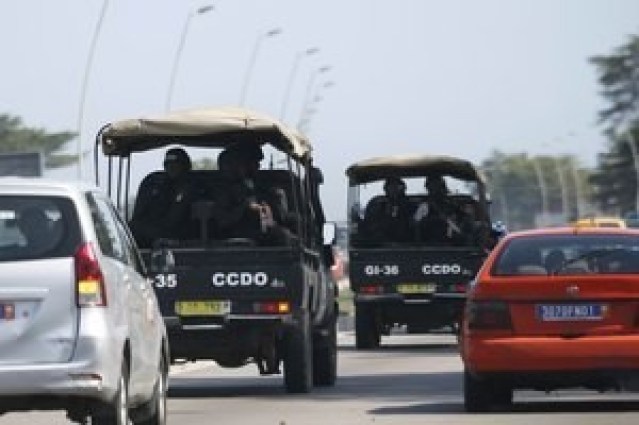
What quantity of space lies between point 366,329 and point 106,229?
67.4 ft

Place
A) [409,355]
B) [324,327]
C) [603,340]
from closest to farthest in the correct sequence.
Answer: [603,340]
[324,327]
[409,355]

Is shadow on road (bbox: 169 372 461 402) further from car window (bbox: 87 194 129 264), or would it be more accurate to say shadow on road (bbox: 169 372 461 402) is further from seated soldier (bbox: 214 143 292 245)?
car window (bbox: 87 194 129 264)

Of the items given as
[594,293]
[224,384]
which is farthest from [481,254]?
[594,293]

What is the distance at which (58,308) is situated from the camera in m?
13.7

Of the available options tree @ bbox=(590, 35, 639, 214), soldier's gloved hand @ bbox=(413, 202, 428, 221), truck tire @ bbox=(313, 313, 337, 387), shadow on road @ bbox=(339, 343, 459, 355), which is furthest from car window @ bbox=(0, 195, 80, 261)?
tree @ bbox=(590, 35, 639, 214)

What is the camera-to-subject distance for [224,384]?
25500 mm

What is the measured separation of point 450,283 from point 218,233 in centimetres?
1121

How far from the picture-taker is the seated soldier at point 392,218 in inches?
1351

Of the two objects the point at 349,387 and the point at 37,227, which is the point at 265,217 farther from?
the point at 37,227

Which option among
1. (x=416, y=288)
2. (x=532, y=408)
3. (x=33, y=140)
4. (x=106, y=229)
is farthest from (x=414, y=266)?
(x=33, y=140)

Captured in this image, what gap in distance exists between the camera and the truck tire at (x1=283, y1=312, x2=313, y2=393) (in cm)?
2203

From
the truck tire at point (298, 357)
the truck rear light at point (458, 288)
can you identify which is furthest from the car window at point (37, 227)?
the truck rear light at point (458, 288)

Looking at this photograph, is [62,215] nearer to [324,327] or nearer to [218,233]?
[218,233]

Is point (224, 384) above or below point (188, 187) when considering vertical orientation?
below
